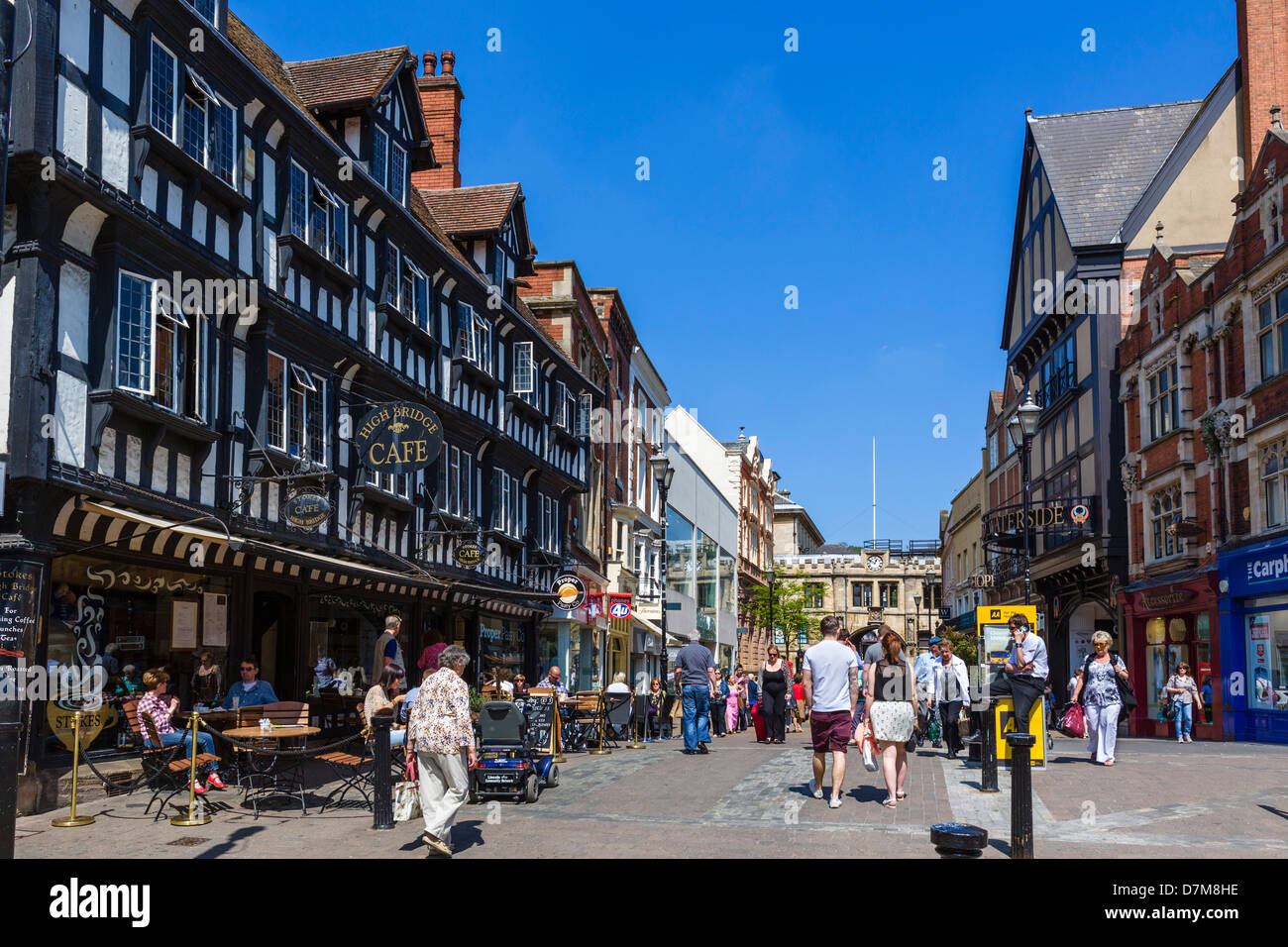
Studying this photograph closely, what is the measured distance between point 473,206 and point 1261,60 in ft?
66.6

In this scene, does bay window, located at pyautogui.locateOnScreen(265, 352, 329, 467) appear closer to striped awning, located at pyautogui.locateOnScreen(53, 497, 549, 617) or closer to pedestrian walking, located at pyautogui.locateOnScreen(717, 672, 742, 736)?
striped awning, located at pyautogui.locateOnScreen(53, 497, 549, 617)

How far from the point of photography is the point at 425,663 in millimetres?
13898

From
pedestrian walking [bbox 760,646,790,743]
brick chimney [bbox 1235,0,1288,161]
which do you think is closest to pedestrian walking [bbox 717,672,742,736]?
pedestrian walking [bbox 760,646,790,743]

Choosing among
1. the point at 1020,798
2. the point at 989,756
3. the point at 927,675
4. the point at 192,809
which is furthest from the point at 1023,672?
the point at 192,809

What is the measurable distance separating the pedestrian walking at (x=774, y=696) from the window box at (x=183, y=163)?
1272 centimetres

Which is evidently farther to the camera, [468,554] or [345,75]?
[468,554]

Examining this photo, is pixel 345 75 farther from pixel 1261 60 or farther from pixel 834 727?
pixel 1261 60

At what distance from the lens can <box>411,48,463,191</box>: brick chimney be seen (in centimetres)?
2877

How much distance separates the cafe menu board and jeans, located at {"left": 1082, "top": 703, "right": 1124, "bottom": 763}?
1290 cm

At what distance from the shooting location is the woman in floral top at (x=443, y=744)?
9148mm

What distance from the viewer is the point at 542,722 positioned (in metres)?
15.1
